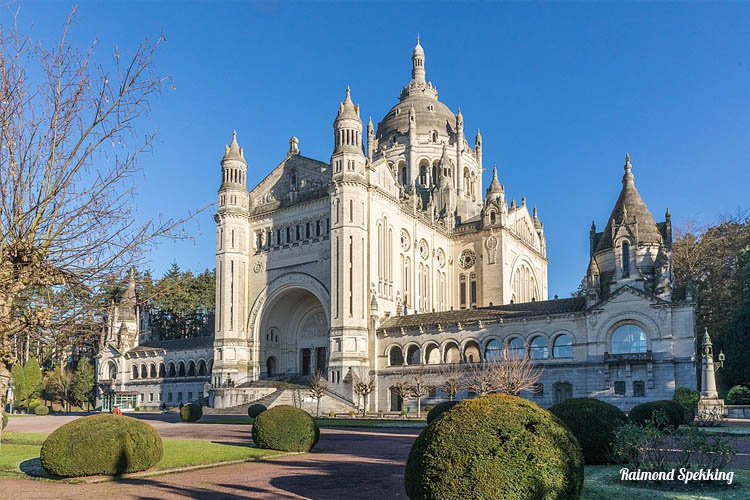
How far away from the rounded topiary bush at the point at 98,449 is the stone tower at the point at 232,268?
4752 centimetres

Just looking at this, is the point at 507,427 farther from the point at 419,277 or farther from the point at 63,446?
the point at 419,277

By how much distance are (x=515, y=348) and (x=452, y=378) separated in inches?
214

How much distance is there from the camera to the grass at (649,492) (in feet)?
49.3

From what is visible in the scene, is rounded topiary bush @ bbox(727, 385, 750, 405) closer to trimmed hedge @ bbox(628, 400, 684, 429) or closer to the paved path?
trimmed hedge @ bbox(628, 400, 684, 429)

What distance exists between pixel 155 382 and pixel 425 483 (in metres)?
74.3

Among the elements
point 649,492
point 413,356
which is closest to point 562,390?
point 413,356

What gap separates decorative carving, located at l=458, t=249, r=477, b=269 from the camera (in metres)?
75.9

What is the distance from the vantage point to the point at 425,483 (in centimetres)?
1225

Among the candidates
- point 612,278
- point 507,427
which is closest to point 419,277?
point 612,278

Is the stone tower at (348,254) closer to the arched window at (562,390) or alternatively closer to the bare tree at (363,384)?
the bare tree at (363,384)

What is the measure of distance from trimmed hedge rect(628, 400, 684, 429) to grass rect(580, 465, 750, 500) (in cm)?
1038

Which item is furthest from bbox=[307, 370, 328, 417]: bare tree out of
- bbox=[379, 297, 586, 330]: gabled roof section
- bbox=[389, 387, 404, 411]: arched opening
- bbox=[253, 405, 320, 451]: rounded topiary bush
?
bbox=[253, 405, 320, 451]: rounded topiary bush

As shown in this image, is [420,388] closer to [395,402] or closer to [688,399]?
[395,402]

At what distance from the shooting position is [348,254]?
203ft
